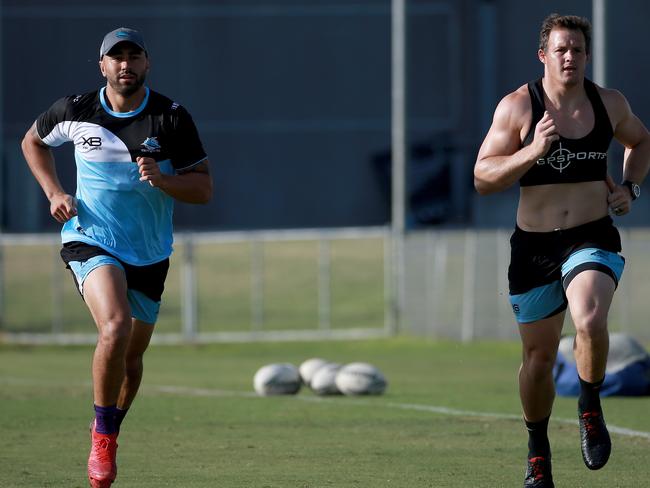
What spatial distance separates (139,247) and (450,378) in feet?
34.4

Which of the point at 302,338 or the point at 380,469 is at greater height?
the point at 380,469

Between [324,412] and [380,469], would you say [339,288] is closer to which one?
[324,412]

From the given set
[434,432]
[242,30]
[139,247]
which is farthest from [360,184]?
[139,247]

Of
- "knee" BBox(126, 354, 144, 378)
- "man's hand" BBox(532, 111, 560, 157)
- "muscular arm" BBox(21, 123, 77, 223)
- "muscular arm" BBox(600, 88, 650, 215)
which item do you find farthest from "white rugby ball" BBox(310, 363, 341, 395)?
"man's hand" BBox(532, 111, 560, 157)

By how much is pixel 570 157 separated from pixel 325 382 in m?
7.20

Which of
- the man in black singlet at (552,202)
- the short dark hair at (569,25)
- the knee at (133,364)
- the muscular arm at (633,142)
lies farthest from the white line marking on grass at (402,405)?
the knee at (133,364)

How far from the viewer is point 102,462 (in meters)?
7.74

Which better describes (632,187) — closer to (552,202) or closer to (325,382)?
(552,202)

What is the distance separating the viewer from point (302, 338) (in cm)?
2777

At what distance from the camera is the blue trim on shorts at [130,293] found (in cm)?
823

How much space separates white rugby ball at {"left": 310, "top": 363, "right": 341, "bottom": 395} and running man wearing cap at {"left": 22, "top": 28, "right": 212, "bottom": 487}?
20.7 feet

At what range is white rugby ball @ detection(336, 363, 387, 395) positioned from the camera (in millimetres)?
14664

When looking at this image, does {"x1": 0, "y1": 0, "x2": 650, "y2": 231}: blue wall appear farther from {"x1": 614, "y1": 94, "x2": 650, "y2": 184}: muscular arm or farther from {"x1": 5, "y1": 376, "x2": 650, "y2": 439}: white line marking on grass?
{"x1": 614, "y1": 94, "x2": 650, "y2": 184}: muscular arm

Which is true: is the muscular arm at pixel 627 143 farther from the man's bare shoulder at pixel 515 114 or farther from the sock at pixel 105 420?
the sock at pixel 105 420
